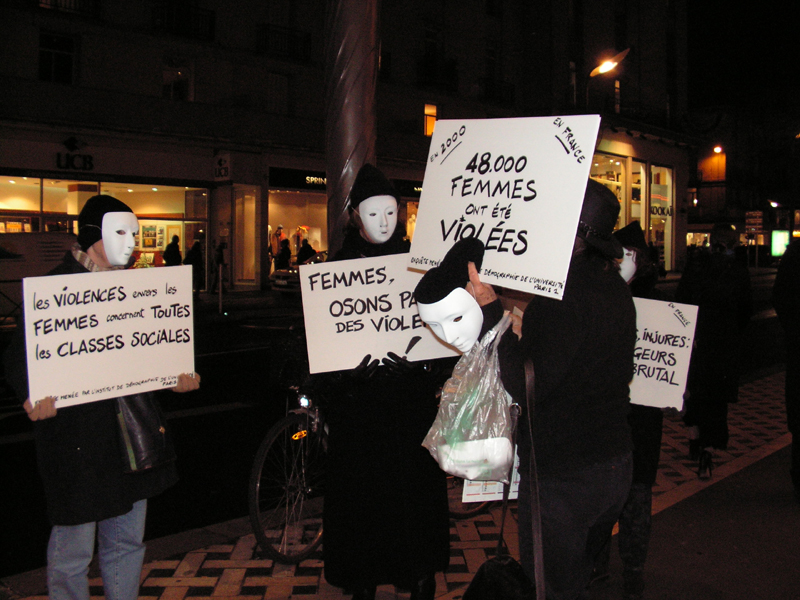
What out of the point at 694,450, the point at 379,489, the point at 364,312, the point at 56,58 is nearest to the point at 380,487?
the point at 379,489

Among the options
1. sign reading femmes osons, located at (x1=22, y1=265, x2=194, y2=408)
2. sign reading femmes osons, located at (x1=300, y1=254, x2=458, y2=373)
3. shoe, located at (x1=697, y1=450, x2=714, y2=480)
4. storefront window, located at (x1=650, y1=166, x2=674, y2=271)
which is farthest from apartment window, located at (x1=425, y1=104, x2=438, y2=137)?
sign reading femmes osons, located at (x1=22, y1=265, x2=194, y2=408)

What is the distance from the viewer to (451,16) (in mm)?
29312

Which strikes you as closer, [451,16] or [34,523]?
[34,523]

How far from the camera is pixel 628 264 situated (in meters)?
3.50

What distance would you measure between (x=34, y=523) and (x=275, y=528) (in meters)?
1.88

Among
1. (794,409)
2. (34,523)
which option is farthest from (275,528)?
(794,409)

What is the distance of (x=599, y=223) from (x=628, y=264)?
1311mm

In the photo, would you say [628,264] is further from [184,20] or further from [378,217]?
[184,20]

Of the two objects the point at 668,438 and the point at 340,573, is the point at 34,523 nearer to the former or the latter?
the point at 340,573

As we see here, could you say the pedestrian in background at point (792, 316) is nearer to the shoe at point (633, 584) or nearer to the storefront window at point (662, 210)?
the shoe at point (633, 584)

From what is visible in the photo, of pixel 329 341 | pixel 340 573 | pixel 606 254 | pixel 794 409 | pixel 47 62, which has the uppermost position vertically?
pixel 47 62

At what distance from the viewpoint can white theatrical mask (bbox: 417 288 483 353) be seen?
2.25 meters

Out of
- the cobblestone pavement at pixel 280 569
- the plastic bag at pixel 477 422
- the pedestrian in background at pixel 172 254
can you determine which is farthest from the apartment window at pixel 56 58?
the plastic bag at pixel 477 422

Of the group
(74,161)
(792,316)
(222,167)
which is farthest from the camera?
(222,167)
